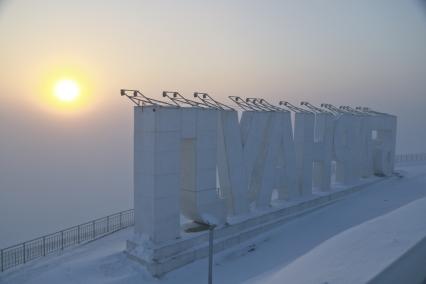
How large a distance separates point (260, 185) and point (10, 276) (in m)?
10.4

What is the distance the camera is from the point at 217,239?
607 inches

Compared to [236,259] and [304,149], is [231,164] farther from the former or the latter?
[304,149]

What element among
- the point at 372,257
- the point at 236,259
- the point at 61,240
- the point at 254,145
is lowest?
the point at 236,259

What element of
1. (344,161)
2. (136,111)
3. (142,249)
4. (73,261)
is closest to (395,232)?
(142,249)

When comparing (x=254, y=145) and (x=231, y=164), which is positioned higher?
(x=254, y=145)

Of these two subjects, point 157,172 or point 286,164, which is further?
point 286,164

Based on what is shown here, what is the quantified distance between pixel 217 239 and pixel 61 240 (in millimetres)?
6421

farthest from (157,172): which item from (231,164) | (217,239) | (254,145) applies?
(254,145)

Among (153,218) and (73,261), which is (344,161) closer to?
(153,218)

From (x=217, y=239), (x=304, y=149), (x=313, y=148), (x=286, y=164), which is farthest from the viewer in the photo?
(x=313, y=148)

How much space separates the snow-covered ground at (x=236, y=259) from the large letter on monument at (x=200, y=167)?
6.03ft

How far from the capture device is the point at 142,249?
534 inches

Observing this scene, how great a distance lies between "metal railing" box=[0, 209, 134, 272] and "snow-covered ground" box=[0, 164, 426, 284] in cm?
75

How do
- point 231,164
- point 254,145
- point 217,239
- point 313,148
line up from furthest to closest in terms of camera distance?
point 313,148 < point 254,145 < point 231,164 < point 217,239
